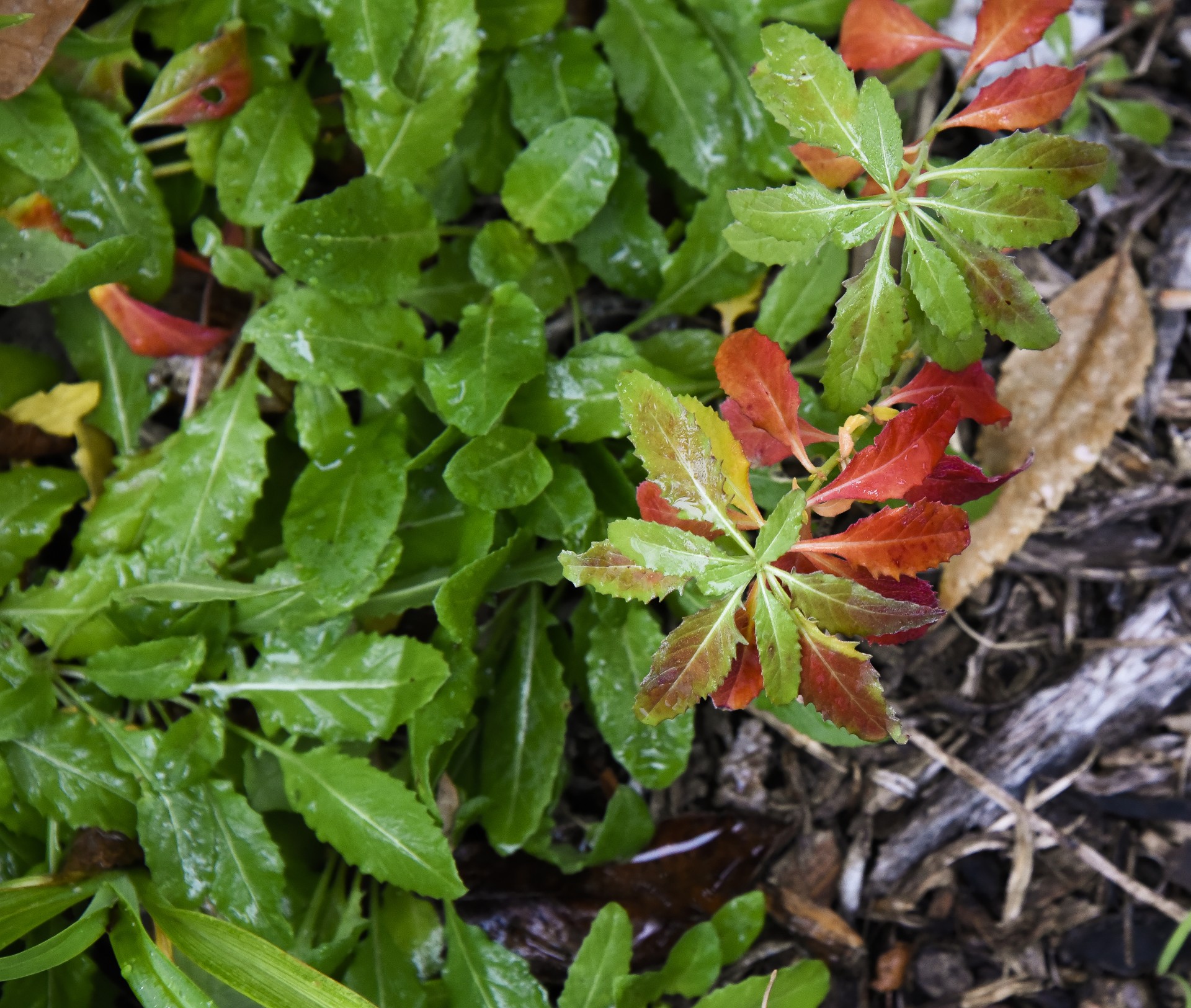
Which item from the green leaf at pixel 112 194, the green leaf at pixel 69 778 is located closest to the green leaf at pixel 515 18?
the green leaf at pixel 112 194

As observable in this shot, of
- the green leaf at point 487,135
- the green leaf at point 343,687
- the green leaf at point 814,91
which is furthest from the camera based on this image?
the green leaf at point 487,135

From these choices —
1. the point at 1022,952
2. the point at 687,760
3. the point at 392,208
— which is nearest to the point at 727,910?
the point at 687,760

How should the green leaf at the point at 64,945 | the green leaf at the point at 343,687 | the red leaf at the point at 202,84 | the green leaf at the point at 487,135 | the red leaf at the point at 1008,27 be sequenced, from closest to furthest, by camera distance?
the red leaf at the point at 1008,27
the green leaf at the point at 64,945
the green leaf at the point at 343,687
the red leaf at the point at 202,84
the green leaf at the point at 487,135

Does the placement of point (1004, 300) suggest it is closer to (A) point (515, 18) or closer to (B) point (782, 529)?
(B) point (782, 529)

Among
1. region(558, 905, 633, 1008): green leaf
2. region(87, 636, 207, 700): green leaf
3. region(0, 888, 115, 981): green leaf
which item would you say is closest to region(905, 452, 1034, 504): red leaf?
region(558, 905, 633, 1008): green leaf

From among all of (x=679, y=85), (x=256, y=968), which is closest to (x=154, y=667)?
(x=256, y=968)

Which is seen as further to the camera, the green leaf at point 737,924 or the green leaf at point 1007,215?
the green leaf at point 737,924

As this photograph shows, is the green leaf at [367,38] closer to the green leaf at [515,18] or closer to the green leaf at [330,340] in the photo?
the green leaf at [515,18]

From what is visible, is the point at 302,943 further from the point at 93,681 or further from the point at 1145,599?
the point at 1145,599
